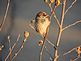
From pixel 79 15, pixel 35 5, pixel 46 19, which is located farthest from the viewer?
pixel 35 5

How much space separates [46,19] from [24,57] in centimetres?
83

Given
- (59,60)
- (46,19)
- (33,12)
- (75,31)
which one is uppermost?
(46,19)

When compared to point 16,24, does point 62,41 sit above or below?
below

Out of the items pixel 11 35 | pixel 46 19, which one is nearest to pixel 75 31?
pixel 11 35

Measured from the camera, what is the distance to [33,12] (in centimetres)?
176

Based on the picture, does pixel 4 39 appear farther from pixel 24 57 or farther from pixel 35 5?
pixel 35 5

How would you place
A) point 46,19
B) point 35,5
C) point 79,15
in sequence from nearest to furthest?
1. point 46,19
2. point 79,15
3. point 35,5

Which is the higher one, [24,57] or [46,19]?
[46,19]

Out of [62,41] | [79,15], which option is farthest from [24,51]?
[79,15]

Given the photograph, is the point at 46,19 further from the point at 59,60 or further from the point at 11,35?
the point at 11,35

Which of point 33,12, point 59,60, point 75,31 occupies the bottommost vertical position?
point 59,60

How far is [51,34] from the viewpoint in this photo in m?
1.69

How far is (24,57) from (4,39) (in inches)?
6.9

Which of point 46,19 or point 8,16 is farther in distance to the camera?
point 8,16
